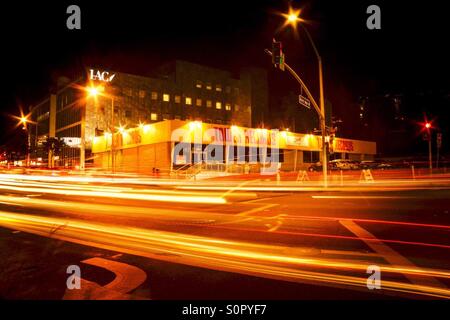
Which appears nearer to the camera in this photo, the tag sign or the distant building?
the tag sign

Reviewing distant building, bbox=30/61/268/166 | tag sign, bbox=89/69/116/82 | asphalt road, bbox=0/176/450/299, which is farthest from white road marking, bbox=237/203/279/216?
tag sign, bbox=89/69/116/82

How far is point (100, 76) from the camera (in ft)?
174

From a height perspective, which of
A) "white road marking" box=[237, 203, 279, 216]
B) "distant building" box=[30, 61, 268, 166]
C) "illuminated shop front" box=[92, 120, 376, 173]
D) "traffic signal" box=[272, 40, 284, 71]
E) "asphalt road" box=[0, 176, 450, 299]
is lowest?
"asphalt road" box=[0, 176, 450, 299]

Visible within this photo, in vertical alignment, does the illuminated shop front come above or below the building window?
below

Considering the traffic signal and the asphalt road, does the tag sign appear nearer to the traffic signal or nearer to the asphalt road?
the traffic signal

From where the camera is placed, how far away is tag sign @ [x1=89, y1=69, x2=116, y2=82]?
5238 cm

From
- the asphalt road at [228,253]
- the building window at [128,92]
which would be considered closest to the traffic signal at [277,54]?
the asphalt road at [228,253]

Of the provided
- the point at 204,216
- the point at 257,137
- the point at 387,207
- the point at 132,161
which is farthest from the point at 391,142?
the point at 204,216

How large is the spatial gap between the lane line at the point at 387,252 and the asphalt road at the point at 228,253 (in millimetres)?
19

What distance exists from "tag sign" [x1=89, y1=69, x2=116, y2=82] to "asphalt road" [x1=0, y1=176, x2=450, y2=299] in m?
45.7

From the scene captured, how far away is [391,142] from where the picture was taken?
63.2 m

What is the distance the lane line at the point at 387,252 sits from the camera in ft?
14.5

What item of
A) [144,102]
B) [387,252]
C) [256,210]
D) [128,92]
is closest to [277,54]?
[256,210]
